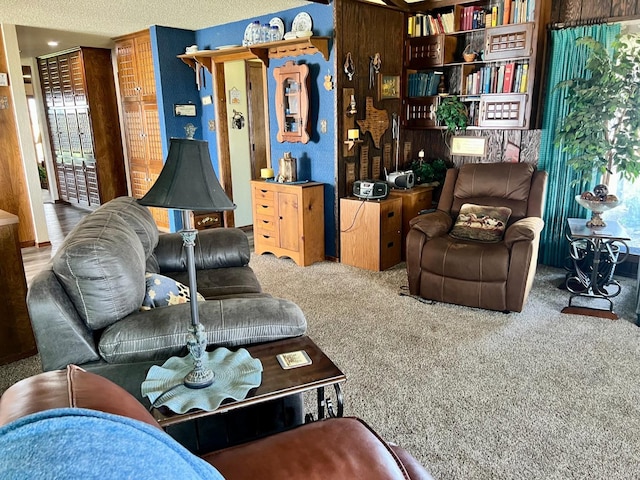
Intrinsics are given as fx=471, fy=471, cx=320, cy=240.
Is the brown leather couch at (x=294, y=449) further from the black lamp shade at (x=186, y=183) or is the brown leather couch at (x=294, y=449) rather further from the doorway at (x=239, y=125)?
the doorway at (x=239, y=125)

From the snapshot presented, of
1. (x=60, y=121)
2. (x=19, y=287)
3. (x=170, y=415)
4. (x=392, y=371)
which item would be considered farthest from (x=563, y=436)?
(x=60, y=121)

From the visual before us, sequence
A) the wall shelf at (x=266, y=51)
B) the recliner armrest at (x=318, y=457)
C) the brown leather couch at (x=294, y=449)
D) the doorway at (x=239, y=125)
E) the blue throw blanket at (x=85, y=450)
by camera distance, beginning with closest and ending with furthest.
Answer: the blue throw blanket at (x=85, y=450), the brown leather couch at (x=294, y=449), the recliner armrest at (x=318, y=457), the wall shelf at (x=266, y=51), the doorway at (x=239, y=125)

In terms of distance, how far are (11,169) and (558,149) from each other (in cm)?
558

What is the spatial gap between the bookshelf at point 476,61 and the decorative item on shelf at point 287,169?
1278 millimetres

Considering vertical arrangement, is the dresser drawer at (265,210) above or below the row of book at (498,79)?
below

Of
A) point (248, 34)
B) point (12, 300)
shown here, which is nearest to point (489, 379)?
point (12, 300)

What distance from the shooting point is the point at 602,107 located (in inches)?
138

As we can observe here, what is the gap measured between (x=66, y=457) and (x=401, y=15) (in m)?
4.87

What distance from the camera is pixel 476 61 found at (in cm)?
430

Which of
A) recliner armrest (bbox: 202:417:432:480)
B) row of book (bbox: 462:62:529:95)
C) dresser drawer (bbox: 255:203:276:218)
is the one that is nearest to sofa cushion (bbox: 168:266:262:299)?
recliner armrest (bbox: 202:417:432:480)

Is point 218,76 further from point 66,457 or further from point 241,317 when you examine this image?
point 66,457

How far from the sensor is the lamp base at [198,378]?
146 centimetres

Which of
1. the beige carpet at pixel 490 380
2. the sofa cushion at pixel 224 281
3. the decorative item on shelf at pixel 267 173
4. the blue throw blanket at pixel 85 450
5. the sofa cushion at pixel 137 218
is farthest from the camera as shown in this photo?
the decorative item on shelf at pixel 267 173

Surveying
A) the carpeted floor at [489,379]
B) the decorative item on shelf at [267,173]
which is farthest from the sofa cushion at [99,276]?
the decorative item on shelf at [267,173]
